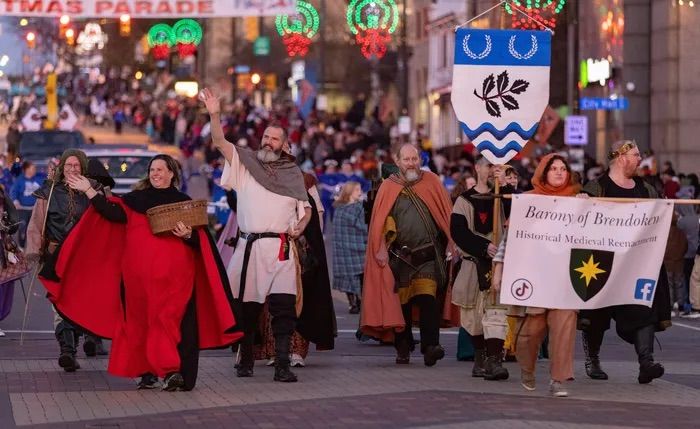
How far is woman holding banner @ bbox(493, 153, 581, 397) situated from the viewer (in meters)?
13.3

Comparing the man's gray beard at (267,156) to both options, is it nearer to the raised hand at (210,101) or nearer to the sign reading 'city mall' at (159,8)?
the raised hand at (210,101)

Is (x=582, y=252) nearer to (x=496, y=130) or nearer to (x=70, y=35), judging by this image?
(x=496, y=130)

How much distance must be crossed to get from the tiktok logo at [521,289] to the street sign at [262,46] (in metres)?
77.9

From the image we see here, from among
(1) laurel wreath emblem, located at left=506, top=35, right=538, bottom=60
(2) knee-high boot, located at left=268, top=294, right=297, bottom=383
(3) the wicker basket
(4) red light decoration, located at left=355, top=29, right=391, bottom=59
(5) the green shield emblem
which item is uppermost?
(4) red light decoration, located at left=355, top=29, right=391, bottom=59

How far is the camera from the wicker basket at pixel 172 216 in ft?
44.5

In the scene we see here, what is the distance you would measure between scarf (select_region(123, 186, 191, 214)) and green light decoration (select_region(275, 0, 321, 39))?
57.9ft

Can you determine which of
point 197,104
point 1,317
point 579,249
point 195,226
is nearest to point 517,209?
point 579,249

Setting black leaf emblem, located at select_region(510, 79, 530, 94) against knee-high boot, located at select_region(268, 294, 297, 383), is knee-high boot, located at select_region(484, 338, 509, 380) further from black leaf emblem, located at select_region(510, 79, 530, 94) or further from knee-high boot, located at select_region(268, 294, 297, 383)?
black leaf emblem, located at select_region(510, 79, 530, 94)

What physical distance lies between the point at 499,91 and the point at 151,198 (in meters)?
3.22

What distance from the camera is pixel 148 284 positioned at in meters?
13.6

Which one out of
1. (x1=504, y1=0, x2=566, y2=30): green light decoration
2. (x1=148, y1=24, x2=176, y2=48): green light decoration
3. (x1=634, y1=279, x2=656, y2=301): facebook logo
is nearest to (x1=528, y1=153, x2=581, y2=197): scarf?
(x1=634, y1=279, x2=656, y2=301): facebook logo

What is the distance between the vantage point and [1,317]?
1842 cm

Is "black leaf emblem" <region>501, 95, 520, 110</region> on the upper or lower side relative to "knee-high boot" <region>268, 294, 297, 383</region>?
upper

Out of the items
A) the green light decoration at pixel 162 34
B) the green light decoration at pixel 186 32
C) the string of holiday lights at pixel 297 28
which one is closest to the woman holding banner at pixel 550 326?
the string of holiday lights at pixel 297 28
